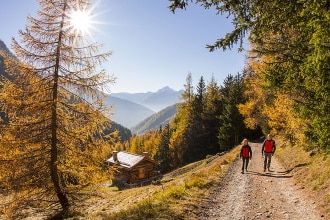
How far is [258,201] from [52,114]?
1045 centimetres

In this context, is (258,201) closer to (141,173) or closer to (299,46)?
(299,46)

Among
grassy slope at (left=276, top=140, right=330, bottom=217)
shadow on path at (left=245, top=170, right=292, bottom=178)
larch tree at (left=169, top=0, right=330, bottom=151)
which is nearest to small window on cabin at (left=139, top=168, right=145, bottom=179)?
shadow on path at (left=245, top=170, right=292, bottom=178)

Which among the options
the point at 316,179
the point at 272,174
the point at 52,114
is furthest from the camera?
the point at 272,174

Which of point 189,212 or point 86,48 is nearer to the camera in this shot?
point 189,212

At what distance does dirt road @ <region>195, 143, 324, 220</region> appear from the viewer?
8.88 metres

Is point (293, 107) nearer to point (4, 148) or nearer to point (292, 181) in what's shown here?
point (292, 181)

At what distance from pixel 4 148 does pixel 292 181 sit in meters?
14.0

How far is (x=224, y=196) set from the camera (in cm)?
A: 1119

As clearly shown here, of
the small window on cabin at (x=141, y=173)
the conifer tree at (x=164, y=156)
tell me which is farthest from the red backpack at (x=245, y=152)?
the conifer tree at (x=164, y=156)

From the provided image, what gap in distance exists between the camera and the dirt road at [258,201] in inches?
350

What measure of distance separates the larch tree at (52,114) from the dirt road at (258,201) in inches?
268

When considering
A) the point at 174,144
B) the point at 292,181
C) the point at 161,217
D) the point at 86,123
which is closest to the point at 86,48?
the point at 86,123

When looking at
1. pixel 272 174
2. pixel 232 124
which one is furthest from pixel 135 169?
pixel 272 174

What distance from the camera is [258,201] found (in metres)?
10.3
